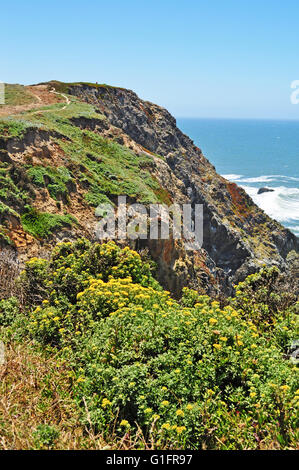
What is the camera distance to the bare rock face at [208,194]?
37.7 meters

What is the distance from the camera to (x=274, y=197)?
287 ft

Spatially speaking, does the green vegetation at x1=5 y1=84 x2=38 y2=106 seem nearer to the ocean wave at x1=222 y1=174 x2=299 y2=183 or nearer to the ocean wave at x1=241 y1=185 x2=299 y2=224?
Result: the ocean wave at x1=241 y1=185 x2=299 y2=224

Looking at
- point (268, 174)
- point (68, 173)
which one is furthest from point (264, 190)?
point (68, 173)

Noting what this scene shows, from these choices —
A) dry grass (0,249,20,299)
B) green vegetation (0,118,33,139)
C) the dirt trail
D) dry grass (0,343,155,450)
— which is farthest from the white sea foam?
dry grass (0,343,155,450)

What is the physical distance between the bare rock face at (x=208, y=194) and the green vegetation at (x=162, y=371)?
80.0ft

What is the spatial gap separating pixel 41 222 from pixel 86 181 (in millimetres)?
4498

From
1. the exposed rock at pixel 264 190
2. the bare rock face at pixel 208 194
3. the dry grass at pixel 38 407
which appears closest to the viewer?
the dry grass at pixel 38 407

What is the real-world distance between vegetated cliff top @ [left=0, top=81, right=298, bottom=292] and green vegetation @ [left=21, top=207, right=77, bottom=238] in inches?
1.5

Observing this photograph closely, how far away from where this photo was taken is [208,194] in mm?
44688

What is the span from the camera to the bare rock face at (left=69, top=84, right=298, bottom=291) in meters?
37.7

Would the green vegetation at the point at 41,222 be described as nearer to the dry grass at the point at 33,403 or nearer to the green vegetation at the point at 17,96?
the dry grass at the point at 33,403

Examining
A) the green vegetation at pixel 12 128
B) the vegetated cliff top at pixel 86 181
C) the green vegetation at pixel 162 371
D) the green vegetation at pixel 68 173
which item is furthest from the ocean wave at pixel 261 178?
the green vegetation at pixel 162 371

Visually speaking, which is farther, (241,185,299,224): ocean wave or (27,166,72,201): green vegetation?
(241,185,299,224): ocean wave

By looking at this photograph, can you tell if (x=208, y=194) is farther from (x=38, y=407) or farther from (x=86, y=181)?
(x=38, y=407)
